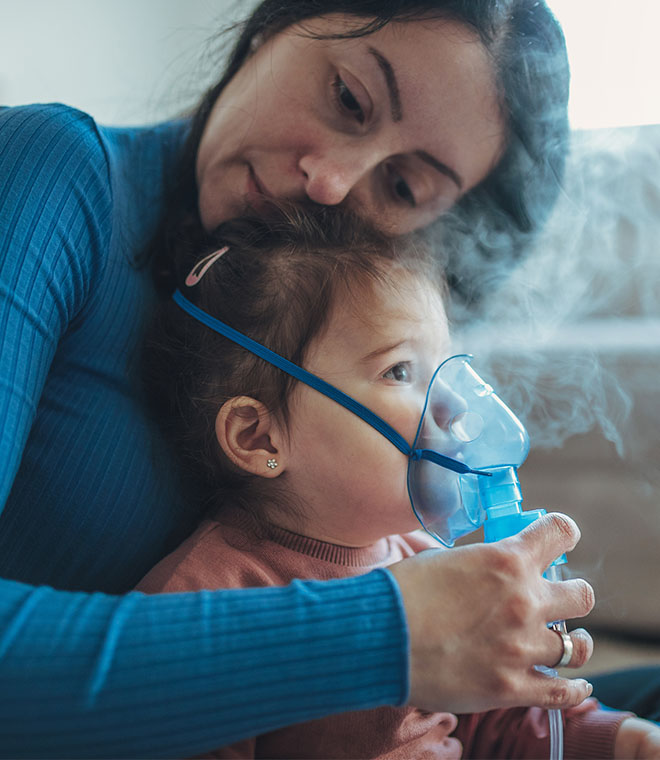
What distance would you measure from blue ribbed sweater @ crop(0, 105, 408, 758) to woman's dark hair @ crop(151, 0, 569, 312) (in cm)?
21

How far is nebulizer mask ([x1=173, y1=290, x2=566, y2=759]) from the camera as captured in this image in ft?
3.58

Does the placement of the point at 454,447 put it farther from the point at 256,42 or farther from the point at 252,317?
the point at 256,42

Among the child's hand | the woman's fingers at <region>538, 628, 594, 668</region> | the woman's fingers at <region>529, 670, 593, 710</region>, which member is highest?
the woman's fingers at <region>538, 628, 594, 668</region>

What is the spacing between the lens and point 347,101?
4.03 feet

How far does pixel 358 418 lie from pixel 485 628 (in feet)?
1.42

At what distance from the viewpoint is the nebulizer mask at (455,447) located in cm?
109

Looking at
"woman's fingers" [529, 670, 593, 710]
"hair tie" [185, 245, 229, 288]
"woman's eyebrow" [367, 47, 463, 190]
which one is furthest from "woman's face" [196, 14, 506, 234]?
"woman's fingers" [529, 670, 593, 710]

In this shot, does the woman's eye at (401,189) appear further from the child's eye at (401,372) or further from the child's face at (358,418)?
the child's eye at (401,372)

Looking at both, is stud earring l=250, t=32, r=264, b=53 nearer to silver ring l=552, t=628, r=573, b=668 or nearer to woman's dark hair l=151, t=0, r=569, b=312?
woman's dark hair l=151, t=0, r=569, b=312

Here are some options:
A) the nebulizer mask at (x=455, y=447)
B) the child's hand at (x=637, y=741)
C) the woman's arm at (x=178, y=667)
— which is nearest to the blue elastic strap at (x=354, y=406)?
the nebulizer mask at (x=455, y=447)

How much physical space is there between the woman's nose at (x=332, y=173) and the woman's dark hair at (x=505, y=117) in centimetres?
21

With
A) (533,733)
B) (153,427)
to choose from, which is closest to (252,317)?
(153,427)

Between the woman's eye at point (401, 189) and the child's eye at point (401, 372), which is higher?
the woman's eye at point (401, 189)

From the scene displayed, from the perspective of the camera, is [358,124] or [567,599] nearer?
[567,599]
